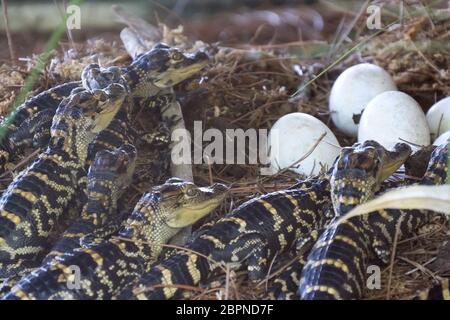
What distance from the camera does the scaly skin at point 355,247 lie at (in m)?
2.13

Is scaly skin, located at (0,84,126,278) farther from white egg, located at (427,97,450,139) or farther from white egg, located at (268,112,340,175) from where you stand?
white egg, located at (427,97,450,139)

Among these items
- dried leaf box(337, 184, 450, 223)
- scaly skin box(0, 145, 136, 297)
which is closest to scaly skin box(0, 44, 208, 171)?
scaly skin box(0, 145, 136, 297)

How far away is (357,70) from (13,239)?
186 cm

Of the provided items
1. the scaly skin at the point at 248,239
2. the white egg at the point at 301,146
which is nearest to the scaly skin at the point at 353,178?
Result: the scaly skin at the point at 248,239

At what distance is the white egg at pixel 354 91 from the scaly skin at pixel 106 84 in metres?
0.70

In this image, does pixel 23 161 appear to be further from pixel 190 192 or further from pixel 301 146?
pixel 301 146

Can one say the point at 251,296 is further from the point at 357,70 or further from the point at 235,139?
the point at 357,70

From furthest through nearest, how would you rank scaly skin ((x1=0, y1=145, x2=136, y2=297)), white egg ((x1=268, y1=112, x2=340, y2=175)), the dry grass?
white egg ((x1=268, y1=112, x2=340, y2=175)), the dry grass, scaly skin ((x1=0, y1=145, x2=136, y2=297))

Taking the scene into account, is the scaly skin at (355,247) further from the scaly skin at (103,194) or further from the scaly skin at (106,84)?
the scaly skin at (106,84)

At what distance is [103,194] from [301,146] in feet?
3.00

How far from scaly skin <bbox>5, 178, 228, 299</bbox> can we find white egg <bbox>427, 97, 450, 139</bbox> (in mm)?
1209

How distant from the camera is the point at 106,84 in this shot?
117 inches

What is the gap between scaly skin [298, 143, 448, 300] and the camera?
6.98 feet
